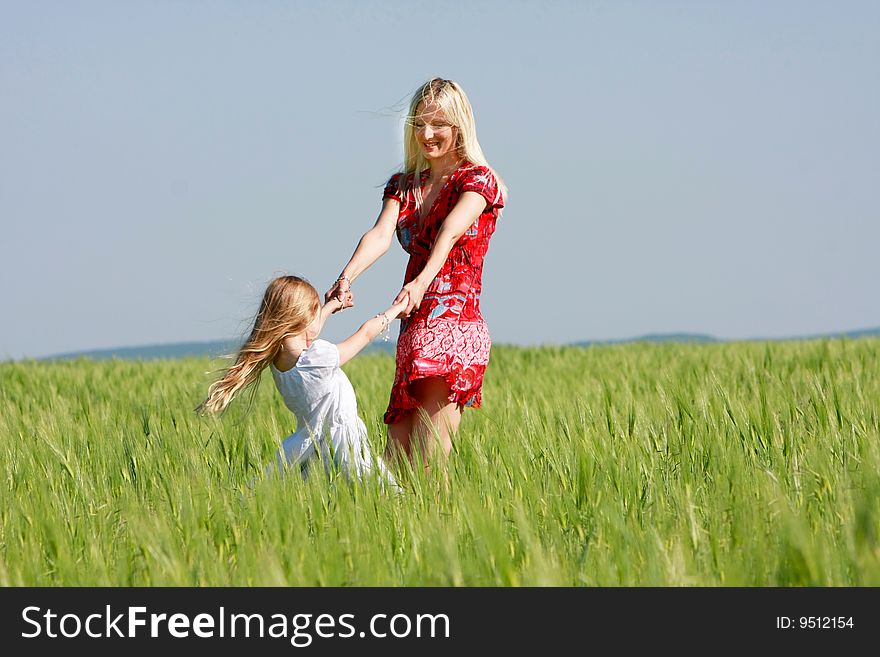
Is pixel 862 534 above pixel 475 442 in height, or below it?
below

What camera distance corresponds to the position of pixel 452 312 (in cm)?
346

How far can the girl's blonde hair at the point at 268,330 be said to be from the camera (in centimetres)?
341

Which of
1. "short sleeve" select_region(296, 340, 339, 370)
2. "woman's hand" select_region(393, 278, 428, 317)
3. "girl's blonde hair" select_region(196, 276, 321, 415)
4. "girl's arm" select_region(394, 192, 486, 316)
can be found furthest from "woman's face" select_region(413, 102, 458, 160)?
"short sleeve" select_region(296, 340, 339, 370)

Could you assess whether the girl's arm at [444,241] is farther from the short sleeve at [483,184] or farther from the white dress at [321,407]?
the white dress at [321,407]

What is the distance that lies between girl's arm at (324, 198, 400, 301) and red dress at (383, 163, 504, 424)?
0.13 metres

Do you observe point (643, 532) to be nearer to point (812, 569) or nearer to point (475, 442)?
point (812, 569)

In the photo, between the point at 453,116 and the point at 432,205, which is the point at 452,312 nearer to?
the point at 432,205

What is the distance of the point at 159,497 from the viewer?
3.14 meters

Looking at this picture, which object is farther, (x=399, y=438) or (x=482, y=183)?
(x=399, y=438)

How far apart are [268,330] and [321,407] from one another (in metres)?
0.34
